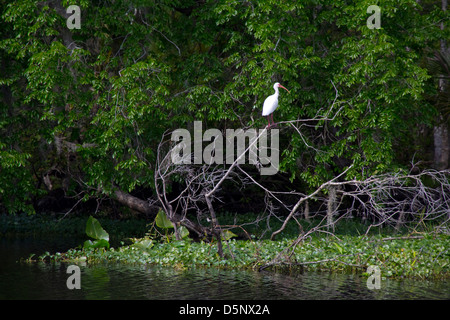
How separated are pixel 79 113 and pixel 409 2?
27.8 ft

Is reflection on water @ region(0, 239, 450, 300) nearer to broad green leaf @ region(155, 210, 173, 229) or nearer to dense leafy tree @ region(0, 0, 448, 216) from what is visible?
broad green leaf @ region(155, 210, 173, 229)

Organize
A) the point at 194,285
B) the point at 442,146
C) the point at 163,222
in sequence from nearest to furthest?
1. the point at 194,285
2. the point at 163,222
3. the point at 442,146

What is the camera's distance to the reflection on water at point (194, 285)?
9.74 m

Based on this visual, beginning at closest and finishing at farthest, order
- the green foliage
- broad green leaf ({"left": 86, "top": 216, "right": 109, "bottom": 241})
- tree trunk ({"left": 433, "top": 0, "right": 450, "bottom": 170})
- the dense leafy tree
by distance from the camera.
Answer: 1. the dense leafy tree
2. the green foliage
3. broad green leaf ({"left": 86, "top": 216, "right": 109, "bottom": 241})
4. tree trunk ({"left": 433, "top": 0, "right": 450, "bottom": 170})

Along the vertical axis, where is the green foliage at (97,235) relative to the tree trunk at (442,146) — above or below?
below

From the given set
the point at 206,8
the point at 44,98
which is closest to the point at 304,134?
the point at 206,8

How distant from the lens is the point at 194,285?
10.5 metres

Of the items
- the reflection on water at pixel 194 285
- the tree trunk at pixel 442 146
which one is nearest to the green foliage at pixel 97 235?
the reflection on water at pixel 194 285

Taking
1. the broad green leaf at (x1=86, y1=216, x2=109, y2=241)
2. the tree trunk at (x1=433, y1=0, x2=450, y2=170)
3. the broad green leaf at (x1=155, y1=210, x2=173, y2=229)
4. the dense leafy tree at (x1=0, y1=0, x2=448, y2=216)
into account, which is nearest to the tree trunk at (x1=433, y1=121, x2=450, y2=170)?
the tree trunk at (x1=433, y1=0, x2=450, y2=170)

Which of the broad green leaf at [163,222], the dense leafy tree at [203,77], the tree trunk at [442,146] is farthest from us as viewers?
the tree trunk at [442,146]

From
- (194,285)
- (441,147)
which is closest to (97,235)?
(194,285)

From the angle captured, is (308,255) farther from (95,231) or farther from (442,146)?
(442,146)

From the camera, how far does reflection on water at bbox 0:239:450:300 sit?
32.0ft

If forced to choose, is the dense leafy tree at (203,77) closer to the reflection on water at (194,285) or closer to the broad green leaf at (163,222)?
the broad green leaf at (163,222)
